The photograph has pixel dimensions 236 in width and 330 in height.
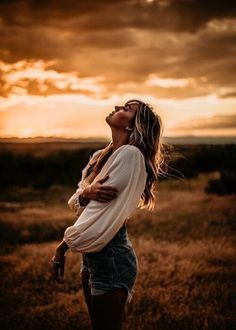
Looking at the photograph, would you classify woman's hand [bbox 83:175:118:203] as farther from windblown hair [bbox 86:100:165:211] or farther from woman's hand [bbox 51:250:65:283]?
woman's hand [bbox 51:250:65:283]

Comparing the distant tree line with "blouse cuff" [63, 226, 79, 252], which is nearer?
"blouse cuff" [63, 226, 79, 252]

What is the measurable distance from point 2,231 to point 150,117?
37.0ft

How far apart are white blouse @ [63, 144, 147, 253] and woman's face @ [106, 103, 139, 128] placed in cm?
26

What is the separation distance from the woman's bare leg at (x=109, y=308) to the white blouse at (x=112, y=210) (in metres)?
0.29

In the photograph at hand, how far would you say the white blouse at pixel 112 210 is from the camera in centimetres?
235

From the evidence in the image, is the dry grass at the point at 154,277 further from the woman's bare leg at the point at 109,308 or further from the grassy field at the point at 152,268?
the woman's bare leg at the point at 109,308

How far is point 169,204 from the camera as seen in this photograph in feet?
55.9

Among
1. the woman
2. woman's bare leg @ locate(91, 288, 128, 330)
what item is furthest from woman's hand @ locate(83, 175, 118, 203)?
woman's bare leg @ locate(91, 288, 128, 330)

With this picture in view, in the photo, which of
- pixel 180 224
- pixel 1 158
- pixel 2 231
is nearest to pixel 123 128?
pixel 180 224

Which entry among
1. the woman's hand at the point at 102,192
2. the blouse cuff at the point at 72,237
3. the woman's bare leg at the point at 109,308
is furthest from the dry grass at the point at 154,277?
the woman's hand at the point at 102,192

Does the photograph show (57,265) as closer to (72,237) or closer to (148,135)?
(72,237)

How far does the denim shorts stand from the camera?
2.46 meters

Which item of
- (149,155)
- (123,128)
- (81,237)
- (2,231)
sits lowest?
(2,231)

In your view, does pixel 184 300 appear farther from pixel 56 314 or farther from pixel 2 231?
pixel 2 231
